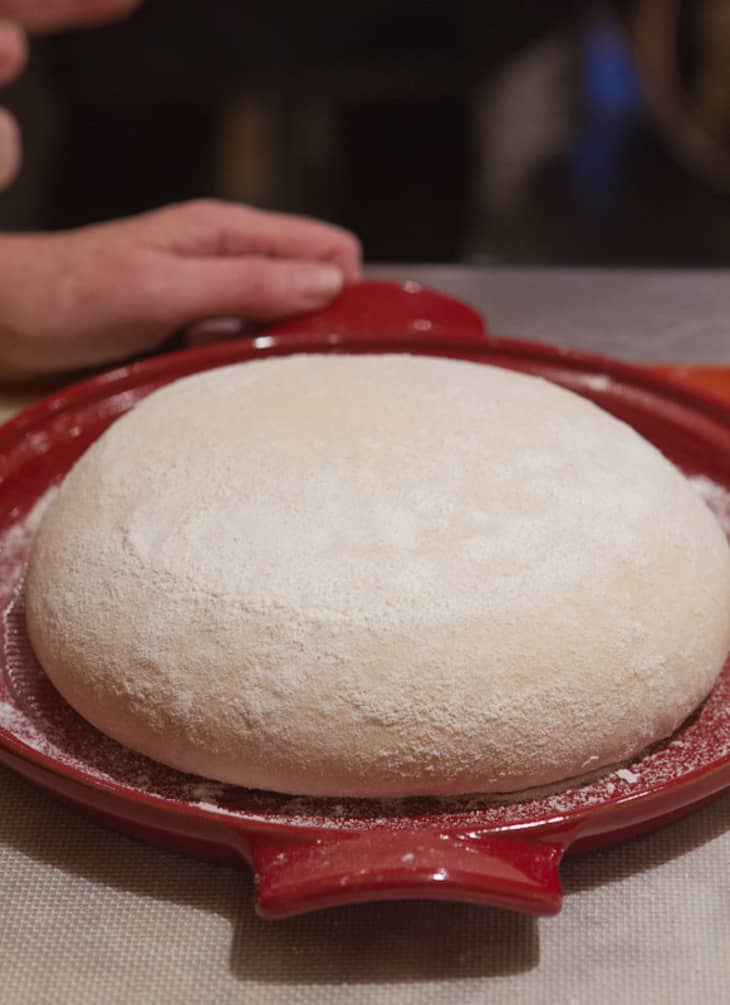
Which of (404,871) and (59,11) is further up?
(59,11)

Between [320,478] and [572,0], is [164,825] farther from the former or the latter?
[572,0]

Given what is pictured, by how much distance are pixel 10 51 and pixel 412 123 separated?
46.2 inches

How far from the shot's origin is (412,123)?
7.11 feet

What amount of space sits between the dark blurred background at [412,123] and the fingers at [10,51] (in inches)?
27.9

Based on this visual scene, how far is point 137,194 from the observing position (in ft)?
7.35

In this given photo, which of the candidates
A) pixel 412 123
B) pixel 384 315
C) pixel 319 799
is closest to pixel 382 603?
pixel 319 799

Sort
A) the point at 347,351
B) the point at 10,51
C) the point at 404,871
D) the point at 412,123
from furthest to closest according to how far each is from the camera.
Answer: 1. the point at 412,123
2. the point at 10,51
3. the point at 347,351
4. the point at 404,871

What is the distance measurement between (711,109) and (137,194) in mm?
1266

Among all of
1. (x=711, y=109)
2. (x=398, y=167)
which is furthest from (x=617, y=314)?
(x=711, y=109)

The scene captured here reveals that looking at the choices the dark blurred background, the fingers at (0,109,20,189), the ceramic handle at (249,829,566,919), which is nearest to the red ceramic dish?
the ceramic handle at (249,829,566,919)

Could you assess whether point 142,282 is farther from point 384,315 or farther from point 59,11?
point 59,11

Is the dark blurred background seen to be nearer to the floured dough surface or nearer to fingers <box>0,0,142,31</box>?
fingers <box>0,0,142,31</box>

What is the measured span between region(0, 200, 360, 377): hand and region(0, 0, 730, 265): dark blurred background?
0.96 metres

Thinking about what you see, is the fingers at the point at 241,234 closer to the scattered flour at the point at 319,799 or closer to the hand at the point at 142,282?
the hand at the point at 142,282
